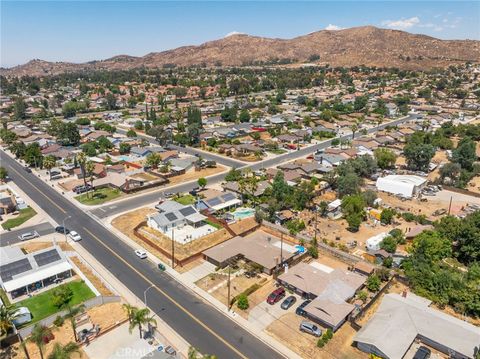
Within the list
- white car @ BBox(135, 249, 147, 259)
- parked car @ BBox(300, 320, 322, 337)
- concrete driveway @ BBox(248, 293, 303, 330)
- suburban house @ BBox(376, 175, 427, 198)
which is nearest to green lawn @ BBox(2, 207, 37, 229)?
white car @ BBox(135, 249, 147, 259)

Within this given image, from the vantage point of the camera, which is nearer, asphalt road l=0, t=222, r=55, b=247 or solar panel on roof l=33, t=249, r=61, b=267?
solar panel on roof l=33, t=249, r=61, b=267

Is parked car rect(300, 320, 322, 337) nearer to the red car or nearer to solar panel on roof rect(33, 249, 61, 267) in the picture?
the red car

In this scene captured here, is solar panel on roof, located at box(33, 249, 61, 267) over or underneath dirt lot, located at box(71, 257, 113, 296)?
over

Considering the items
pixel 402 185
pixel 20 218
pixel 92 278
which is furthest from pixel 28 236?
pixel 402 185

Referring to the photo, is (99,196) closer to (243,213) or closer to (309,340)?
(243,213)

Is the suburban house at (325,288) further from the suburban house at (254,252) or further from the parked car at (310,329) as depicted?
the suburban house at (254,252)

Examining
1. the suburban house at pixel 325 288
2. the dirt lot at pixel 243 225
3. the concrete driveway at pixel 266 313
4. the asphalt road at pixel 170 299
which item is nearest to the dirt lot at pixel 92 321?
the asphalt road at pixel 170 299
